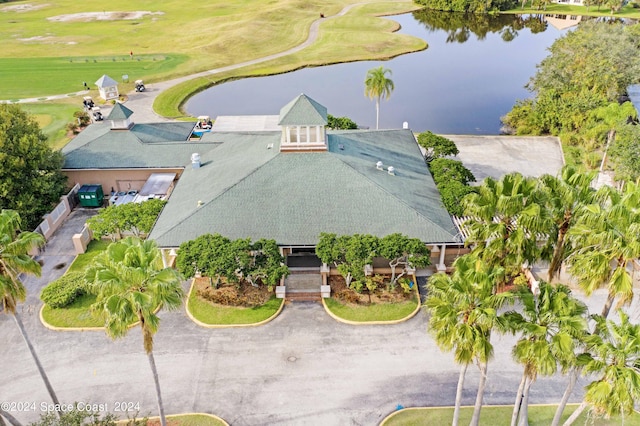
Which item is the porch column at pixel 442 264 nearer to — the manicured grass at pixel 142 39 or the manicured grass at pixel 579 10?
the manicured grass at pixel 142 39

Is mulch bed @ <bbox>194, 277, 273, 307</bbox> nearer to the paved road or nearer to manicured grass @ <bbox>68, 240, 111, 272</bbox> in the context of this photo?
the paved road

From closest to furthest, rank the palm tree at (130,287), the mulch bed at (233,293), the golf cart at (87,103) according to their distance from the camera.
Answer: the palm tree at (130,287)
the mulch bed at (233,293)
the golf cart at (87,103)

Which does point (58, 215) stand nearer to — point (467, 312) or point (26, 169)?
point (26, 169)

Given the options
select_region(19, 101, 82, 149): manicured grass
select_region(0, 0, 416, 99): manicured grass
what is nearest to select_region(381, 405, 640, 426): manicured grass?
select_region(19, 101, 82, 149): manicured grass

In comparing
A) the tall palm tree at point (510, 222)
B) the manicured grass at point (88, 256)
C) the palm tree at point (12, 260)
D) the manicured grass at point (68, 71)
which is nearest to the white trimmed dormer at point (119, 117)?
the manicured grass at point (88, 256)

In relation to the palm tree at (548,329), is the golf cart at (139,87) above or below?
below
